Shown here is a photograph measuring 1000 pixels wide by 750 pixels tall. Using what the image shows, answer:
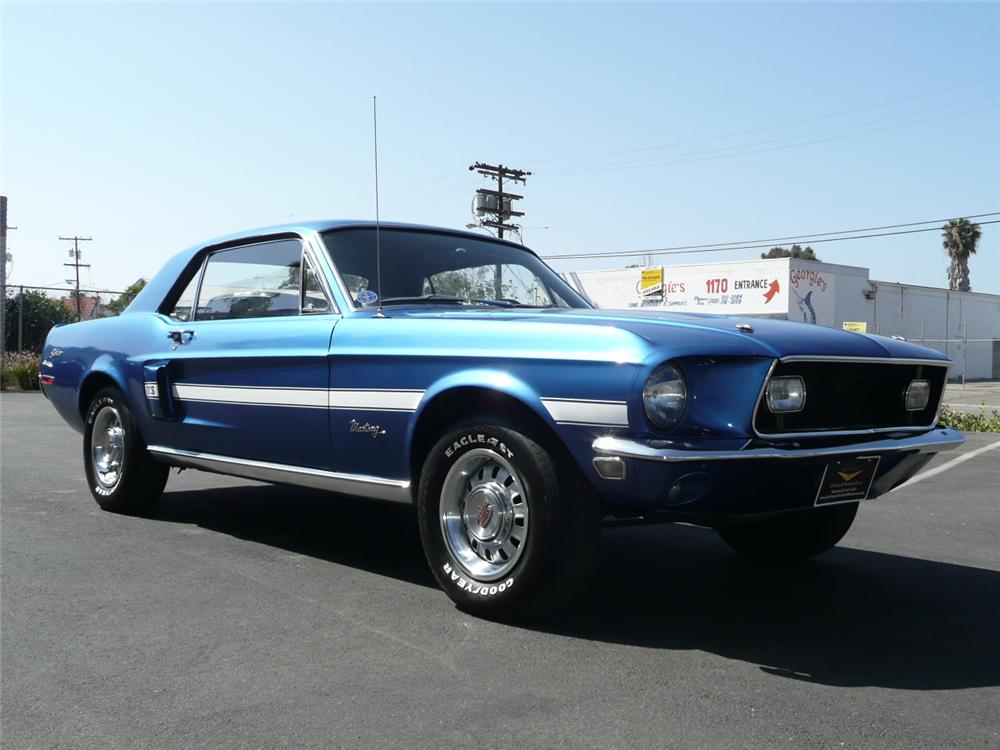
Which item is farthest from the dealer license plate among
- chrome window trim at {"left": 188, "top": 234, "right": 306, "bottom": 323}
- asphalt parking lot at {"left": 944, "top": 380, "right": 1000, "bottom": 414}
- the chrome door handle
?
asphalt parking lot at {"left": 944, "top": 380, "right": 1000, "bottom": 414}

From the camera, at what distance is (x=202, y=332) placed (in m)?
5.25

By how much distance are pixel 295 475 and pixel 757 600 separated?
83.0 inches

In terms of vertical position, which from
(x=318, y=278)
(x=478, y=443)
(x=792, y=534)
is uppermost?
(x=318, y=278)

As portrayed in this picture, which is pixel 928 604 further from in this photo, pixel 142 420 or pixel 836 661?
pixel 142 420

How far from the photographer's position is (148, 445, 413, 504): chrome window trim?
4.16 metres

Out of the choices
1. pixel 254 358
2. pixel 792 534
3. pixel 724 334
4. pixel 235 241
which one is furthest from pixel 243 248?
pixel 792 534

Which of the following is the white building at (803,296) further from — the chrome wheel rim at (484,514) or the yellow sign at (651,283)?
the chrome wheel rim at (484,514)

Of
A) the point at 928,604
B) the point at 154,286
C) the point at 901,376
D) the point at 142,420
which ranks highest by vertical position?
the point at 154,286

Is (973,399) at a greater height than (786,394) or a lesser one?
lesser

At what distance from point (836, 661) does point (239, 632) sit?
6.75 feet

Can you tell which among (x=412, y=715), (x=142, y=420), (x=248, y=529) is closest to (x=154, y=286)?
(x=142, y=420)

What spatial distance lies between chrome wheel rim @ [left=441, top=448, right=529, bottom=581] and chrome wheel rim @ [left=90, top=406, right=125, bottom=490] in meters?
2.79

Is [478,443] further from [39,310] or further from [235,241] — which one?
[39,310]

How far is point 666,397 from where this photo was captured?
3344 mm
